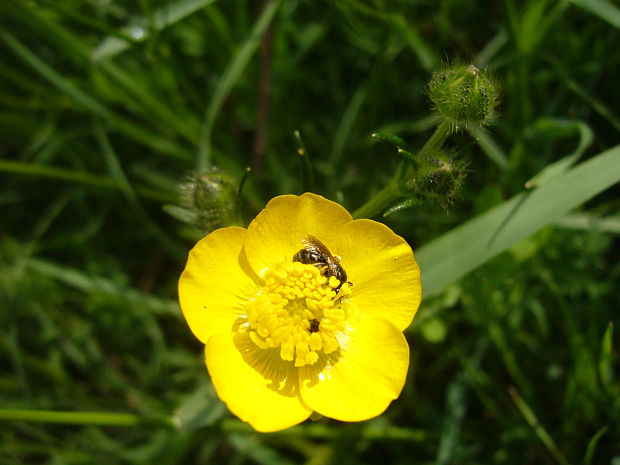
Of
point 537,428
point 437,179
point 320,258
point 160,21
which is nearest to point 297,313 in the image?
point 320,258

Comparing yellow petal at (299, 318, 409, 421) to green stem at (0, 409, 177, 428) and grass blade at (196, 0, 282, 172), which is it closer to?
green stem at (0, 409, 177, 428)

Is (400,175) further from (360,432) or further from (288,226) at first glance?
(360,432)

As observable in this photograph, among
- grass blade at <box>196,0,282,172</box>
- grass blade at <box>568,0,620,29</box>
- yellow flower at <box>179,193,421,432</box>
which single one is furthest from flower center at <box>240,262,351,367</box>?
grass blade at <box>568,0,620,29</box>

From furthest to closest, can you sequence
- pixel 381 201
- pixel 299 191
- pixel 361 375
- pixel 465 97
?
pixel 299 191
pixel 381 201
pixel 361 375
pixel 465 97

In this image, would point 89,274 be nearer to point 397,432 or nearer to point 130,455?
point 130,455

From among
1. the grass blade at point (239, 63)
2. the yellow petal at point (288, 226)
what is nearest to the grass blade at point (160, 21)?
the grass blade at point (239, 63)
